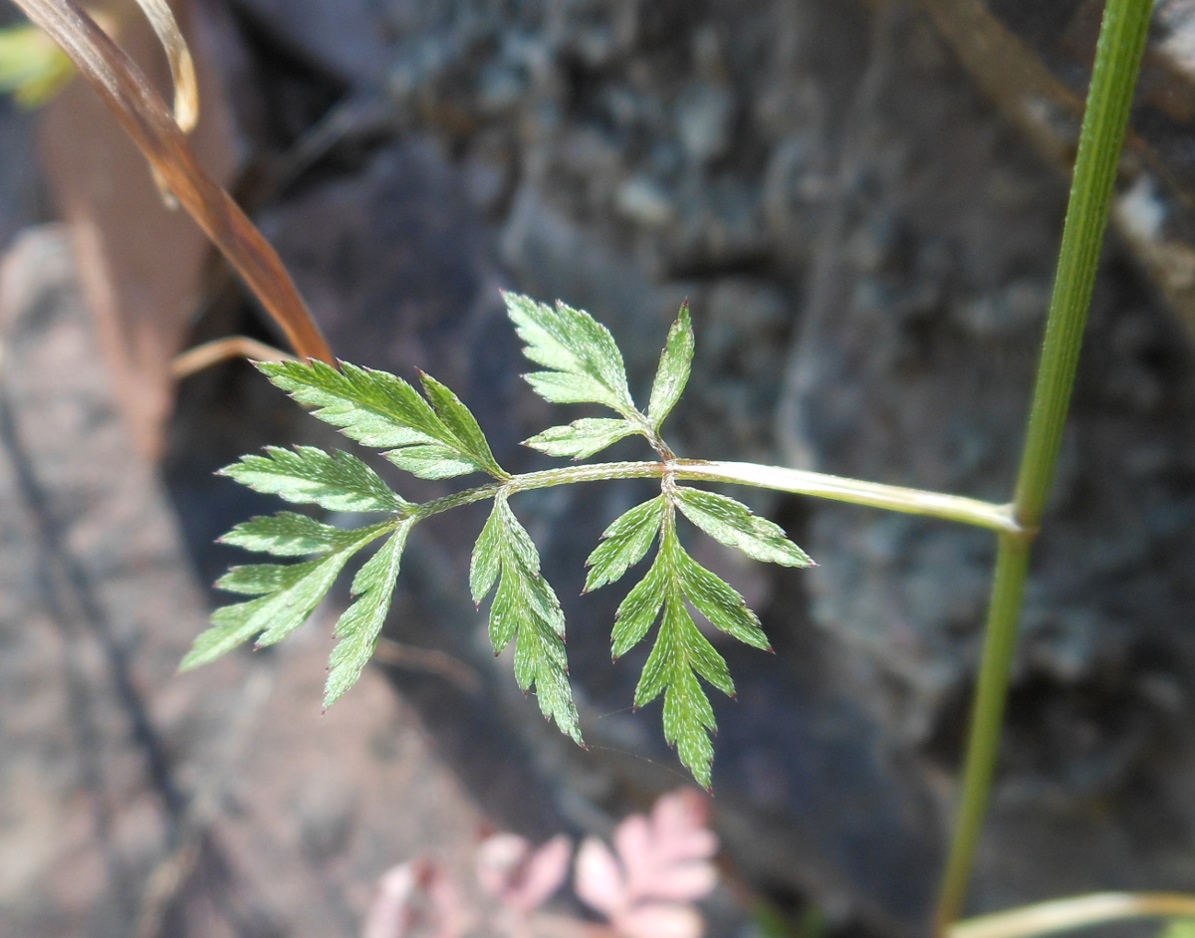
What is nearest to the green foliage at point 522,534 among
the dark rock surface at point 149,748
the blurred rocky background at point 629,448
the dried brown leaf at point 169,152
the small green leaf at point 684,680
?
the small green leaf at point 684,680

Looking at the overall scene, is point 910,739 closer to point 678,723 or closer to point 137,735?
point 678,723

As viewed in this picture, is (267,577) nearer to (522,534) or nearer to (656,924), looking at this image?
(522,534)

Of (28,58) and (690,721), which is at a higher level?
(28,58)

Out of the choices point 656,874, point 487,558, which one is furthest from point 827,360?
point 487,558

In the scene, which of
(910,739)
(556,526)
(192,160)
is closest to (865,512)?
(910,739)

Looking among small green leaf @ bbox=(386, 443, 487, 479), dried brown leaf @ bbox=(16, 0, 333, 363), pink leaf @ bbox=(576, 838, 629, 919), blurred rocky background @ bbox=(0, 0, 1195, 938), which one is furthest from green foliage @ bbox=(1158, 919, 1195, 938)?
dried brown leaf @ bbox=(16, 0, 333, 363)

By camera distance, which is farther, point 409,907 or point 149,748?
point 149,748

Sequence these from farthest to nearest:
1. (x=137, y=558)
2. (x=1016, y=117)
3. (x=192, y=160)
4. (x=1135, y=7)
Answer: (x=137, y=558)
(x=1016, y=117)
(x=192, y=160)
(x=1135, y=7)
